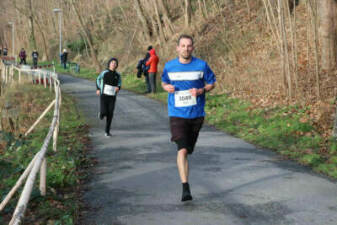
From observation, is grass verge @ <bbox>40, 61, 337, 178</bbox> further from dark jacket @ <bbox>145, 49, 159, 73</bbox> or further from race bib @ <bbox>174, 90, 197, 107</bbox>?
dark jacket @ <bbox>145, 49, 159, 73</bbox>

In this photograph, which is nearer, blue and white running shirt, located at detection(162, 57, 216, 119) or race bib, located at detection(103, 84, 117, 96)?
blue and white running shirt, located at detection(162, 57, 216, 119)

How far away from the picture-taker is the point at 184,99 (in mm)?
5445

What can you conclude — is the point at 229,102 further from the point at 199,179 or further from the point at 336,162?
the point at 199,179


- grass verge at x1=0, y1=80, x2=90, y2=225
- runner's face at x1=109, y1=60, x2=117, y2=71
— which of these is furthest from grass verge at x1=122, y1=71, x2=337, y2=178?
grass verge at x1=0, y1=80, x2=90, y2=225

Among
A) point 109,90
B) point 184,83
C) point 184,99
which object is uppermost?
point 184,83

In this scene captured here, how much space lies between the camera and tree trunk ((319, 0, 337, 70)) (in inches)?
539

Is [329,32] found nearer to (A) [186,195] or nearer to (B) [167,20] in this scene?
(A) [186,195]

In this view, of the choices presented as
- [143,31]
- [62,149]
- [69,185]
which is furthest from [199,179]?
[143,31]

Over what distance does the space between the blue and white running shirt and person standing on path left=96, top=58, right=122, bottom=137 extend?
5180 millimetres

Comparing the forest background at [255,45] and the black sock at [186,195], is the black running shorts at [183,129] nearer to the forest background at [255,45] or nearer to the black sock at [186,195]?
the black sock at [186,195]

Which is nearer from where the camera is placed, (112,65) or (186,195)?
(186,195)

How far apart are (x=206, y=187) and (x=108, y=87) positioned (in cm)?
513

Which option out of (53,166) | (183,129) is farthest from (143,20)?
(183,129)

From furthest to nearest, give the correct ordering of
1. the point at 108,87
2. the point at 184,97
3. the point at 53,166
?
the point at 108,87, the point at 53,166, the point at 184,97
